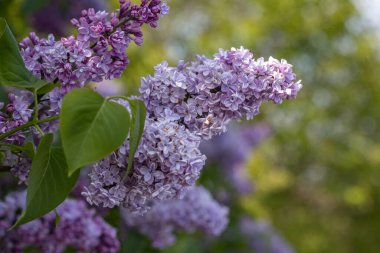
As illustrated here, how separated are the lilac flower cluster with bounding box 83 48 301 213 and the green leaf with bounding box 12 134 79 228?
0.07m

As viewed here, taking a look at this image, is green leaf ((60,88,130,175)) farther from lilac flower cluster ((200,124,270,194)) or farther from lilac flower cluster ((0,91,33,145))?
lilac flower cluster ((200,124,270,194))

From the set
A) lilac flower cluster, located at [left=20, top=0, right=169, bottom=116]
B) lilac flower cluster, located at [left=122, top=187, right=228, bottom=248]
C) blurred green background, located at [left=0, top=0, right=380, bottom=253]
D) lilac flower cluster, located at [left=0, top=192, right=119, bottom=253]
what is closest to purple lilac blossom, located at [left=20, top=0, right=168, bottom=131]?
lilac flower cluster, located at [left=20, top=0, right=169, bottom=116]

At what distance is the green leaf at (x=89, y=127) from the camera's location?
847 millimetres

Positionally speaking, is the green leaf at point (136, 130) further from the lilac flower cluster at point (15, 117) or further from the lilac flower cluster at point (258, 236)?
the lilac flower cluster at point (258, 236)

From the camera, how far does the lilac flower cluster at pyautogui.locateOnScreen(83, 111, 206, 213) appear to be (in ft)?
3.26

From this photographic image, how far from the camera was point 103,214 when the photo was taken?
1.76m

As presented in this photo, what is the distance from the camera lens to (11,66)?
1056 mm

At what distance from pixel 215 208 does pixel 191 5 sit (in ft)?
16.7

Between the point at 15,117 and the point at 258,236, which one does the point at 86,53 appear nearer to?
the point at 15,117

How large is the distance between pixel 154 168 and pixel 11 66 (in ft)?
1.02

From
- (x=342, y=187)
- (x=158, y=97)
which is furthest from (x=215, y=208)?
(x=342, y=187)

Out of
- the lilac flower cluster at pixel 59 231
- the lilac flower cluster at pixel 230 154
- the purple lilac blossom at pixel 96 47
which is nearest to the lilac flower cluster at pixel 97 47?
the purple lilac blossom at pixel 96 47

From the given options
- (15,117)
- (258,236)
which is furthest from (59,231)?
(258,236)

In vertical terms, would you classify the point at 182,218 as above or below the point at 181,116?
below
